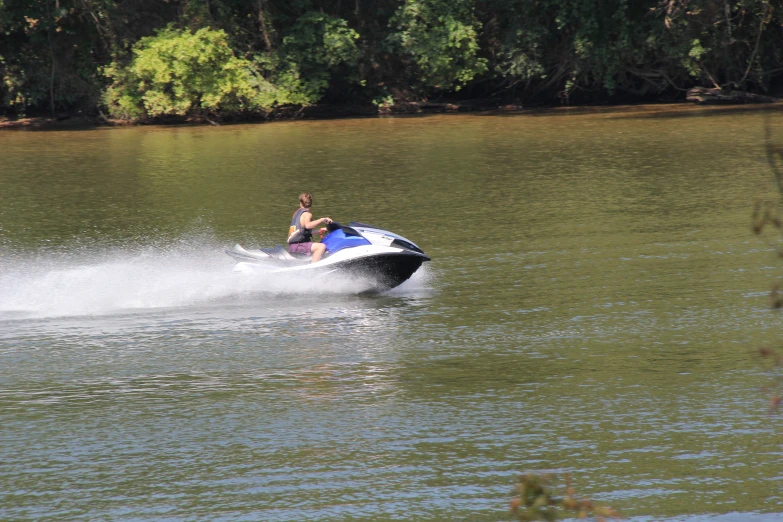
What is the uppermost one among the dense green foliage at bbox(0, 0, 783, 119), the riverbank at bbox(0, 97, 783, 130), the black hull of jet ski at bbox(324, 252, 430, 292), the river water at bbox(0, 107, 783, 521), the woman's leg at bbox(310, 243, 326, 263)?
the dense green foliage at bbox(0, 0, 783, 119)

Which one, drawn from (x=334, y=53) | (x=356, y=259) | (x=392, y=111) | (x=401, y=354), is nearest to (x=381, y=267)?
(x=356, y=259)

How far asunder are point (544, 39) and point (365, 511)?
30.3m

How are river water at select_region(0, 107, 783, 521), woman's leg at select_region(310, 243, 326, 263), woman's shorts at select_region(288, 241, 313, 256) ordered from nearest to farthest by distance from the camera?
river water at select_region(0, 107, 783, 521) → woman's leg at select_region(310, 243, 326, 263) → woman's shorts at select_region(288, 241, 313, 256)

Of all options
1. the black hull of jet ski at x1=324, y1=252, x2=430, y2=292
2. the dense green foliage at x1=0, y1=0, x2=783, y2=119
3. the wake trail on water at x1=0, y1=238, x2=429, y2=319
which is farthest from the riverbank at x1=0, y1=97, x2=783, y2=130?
the black hull of jet ski at x1=324, y1=252, x2=430, y2=292

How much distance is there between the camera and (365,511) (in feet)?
22.2

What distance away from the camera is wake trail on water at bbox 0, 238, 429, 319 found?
1242 cm

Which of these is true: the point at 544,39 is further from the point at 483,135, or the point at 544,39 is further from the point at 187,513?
the point at 187,513

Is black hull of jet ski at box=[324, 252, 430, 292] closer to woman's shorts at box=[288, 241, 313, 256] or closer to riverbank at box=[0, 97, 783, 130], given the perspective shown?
woman's shorts at box=[288, 241, 313, 256]

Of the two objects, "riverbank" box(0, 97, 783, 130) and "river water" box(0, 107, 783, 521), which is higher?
"riverbank" box(0, 97, 783, 130)

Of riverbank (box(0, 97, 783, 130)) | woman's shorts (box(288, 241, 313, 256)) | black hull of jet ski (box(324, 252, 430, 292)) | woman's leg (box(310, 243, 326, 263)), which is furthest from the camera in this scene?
riverbank (box(0, 97, 783, 130))

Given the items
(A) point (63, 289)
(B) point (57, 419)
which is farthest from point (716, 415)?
(A) point (63, 289)

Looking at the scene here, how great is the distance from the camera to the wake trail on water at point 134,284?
12.4 meters

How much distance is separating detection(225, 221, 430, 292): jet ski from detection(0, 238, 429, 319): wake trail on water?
15 cm

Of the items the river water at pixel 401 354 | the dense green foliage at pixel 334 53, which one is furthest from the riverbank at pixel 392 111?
the river water at pixel 401 354
